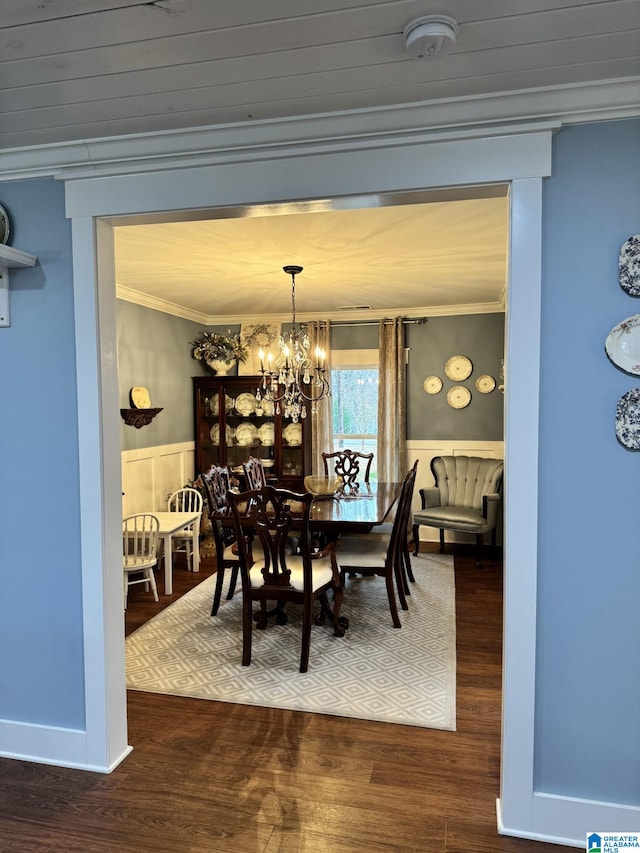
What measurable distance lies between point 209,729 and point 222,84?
8.46 feet

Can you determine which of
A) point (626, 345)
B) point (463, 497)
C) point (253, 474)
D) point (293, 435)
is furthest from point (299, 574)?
point (293, 435)

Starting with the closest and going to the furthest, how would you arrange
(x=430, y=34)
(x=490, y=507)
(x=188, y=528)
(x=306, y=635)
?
(x=430, y=34) → (x=306, y=635) → (x=188, y=528) → (x=490, y=507)

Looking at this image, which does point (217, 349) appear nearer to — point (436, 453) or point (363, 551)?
point (436, 453)

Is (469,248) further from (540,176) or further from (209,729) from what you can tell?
(209,729)

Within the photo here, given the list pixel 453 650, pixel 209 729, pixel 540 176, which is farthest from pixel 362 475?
pixel 540 176

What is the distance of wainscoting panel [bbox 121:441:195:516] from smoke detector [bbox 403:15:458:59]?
12.6 ft

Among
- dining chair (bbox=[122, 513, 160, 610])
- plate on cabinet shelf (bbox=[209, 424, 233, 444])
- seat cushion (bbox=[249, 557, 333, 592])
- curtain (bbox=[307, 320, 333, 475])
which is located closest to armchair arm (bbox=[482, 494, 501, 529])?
curtain (bbox=[307, 320, 333, 475])

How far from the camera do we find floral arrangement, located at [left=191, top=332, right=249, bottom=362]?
19.0 ft

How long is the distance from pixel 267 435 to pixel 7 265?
400cm

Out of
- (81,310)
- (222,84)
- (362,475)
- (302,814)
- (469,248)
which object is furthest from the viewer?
(362,475)

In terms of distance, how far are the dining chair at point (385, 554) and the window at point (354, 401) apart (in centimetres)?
212

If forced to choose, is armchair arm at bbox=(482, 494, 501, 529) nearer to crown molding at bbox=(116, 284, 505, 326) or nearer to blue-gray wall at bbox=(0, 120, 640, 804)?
crown molding at bbox=(116, 284, 505, 326)

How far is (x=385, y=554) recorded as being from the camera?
3.64 metres

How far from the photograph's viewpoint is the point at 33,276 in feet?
6.96
